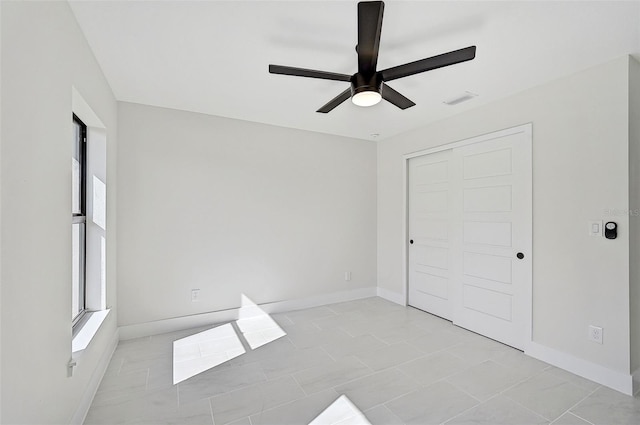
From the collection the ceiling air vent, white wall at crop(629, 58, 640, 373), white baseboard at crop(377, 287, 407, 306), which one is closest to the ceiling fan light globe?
the ceiling air vent

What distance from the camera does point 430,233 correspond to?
4.18 metres

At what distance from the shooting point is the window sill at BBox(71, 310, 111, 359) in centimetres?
202

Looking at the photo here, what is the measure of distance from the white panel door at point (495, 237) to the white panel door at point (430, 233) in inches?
9.3

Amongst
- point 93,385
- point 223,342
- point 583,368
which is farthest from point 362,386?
point 93,385

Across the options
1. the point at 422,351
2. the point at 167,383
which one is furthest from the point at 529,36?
the point at 167,383

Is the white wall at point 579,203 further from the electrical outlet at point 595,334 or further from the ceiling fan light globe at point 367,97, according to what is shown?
the ceiling fan light globe at point 367,97

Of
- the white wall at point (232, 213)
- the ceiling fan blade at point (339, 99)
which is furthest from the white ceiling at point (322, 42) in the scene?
the white wall at point (232, 213)

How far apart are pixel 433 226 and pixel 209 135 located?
10.1 ft

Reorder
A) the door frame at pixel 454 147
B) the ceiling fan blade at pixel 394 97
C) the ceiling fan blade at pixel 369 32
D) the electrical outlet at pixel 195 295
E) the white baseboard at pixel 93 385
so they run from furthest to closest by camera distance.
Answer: the electrical outlet at pixel 195 295 → the door frame at pixel 454 147 → the ceiling fan blade at pixel 394 97 → the white baseboard at pixel 93 385 → the ceiling fan blade at pixel 369 32

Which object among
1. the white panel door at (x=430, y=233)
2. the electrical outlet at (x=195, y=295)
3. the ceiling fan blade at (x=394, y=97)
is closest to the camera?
the ceiling fan blade at (x=394, y=97)

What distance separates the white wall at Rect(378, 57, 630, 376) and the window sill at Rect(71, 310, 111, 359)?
371 centimetres

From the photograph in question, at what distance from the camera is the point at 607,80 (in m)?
2.45

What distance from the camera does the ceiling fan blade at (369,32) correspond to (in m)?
1.56

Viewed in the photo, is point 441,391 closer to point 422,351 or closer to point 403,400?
point 403,400
